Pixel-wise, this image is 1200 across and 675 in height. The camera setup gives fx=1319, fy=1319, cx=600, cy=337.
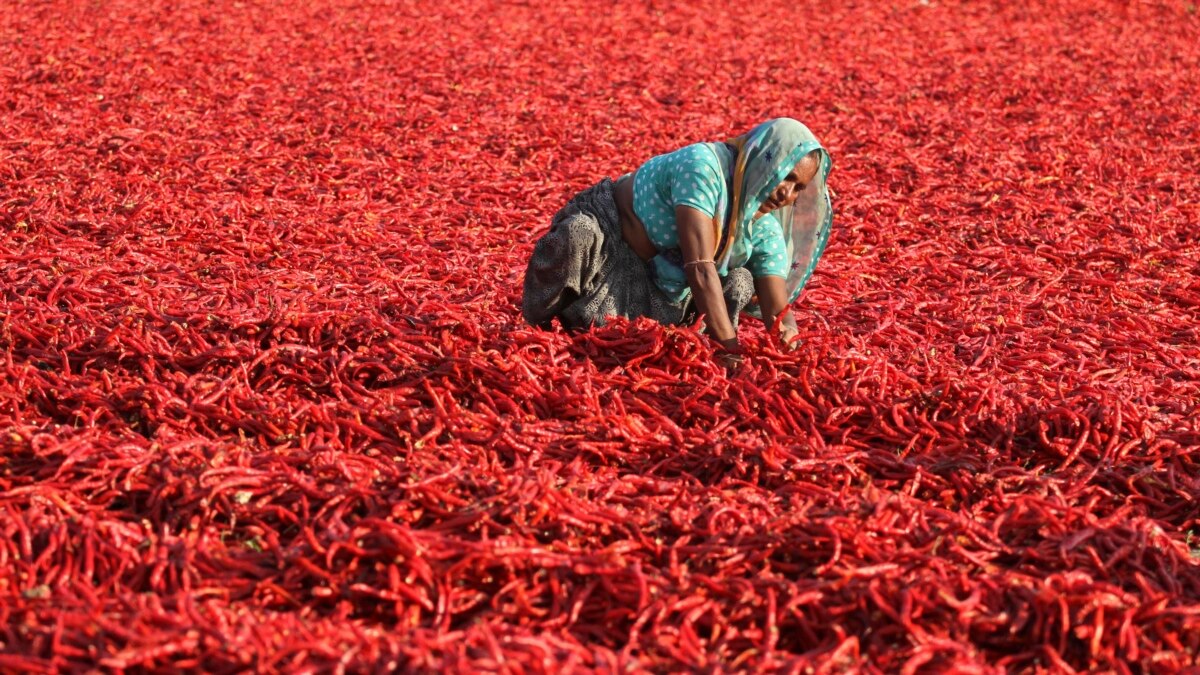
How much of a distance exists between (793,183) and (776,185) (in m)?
0.10

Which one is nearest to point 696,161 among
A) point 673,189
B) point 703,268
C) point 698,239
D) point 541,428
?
point 673,189

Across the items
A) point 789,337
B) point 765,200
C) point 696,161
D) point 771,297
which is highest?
point 696,161

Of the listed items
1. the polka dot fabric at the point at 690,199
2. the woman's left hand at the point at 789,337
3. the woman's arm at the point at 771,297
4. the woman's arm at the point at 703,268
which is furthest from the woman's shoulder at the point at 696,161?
the woman's left hand at the point at 789,337

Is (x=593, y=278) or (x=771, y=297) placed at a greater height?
(x=593, y=278)

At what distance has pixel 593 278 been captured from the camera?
5.14 metres

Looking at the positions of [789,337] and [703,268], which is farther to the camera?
[789,337]

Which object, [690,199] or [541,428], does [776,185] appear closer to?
[690,199]

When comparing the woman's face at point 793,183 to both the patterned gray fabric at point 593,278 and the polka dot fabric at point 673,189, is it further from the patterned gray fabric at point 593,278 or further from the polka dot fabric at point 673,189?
the patterned gray fabric at point 593,278

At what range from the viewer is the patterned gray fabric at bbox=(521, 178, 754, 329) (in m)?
5.04

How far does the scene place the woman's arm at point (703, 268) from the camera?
4.85 metres

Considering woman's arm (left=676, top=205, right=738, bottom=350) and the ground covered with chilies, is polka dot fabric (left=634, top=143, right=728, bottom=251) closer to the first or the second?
woman's arm (left=676, top=205, right=738, bottom=350)

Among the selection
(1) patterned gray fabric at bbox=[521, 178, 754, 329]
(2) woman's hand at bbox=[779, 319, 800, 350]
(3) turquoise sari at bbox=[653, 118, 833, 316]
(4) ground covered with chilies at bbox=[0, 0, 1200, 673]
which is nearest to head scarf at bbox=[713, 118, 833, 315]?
(3) turquoise sari at bbox=[653, 118, 833, 316]

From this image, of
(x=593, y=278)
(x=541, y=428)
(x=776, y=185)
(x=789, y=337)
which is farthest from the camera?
(x=789, y=337)

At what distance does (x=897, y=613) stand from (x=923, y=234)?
478cm
